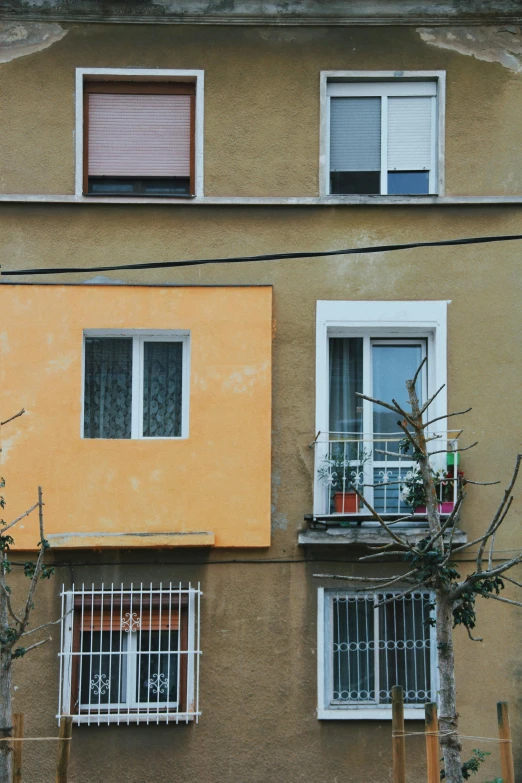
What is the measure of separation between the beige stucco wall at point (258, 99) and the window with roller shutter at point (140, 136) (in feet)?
0.87

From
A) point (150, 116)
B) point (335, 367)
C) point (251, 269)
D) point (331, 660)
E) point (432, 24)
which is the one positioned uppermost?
point (432, 24)

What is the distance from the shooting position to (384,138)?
14.6 m

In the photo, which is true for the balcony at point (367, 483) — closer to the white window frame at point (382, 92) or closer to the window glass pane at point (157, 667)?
the window glass pane at point (157, 667)

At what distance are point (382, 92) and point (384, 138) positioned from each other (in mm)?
520

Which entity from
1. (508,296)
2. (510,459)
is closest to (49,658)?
(510,459)

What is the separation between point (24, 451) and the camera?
13750 mm

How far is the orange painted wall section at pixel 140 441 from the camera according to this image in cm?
1366

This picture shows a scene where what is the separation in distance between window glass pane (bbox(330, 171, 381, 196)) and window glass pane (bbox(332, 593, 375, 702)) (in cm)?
443

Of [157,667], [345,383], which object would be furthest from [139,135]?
[157,667]

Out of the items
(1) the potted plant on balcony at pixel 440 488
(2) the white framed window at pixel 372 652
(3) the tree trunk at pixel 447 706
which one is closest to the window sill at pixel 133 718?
(2) the white framed window at pixel 372 652

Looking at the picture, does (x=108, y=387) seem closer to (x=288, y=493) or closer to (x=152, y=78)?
(x=288, y=493)

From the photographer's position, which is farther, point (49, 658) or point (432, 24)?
point (432, 24)

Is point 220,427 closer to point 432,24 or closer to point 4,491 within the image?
point 4,491

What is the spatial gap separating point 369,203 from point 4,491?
4.97 m
